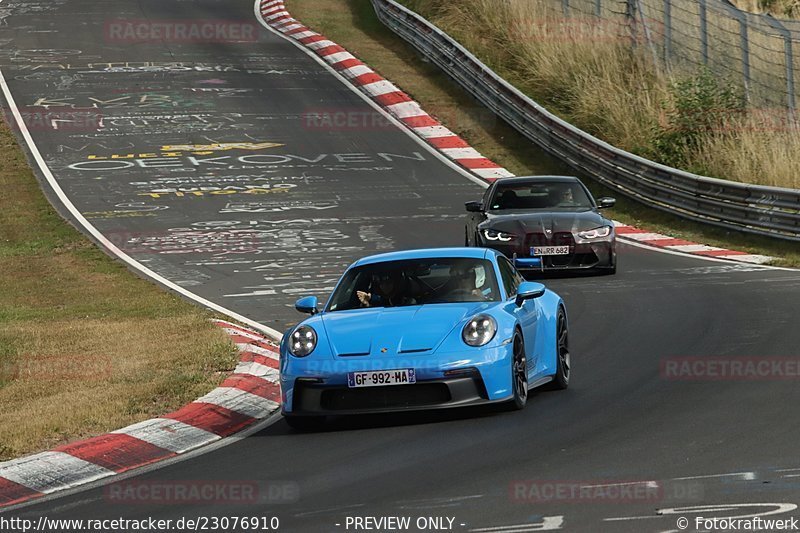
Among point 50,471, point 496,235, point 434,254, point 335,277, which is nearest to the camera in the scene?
point 50,471

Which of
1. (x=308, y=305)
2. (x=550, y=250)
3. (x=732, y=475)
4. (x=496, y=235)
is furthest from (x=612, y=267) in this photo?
(x=732, y=475)

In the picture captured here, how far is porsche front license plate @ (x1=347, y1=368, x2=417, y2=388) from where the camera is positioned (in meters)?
9.52

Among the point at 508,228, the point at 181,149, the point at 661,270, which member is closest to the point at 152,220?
the point at 181,149

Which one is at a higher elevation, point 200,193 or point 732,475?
point 732,475

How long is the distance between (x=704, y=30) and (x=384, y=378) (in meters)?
20.4

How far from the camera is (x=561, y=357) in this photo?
11.1 metres

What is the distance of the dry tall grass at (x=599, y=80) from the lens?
81.9ft

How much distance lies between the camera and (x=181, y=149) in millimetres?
30484

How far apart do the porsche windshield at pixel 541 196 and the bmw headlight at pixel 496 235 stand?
845mm

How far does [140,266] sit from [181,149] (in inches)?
392

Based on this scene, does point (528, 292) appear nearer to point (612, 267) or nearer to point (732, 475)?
point (732, 475)

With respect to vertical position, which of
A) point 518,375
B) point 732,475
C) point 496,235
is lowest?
point 496,235

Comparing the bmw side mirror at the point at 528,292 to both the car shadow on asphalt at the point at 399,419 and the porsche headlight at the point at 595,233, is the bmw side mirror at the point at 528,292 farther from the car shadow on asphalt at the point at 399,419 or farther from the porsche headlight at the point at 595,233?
the porsche headlight at the point at 595,233

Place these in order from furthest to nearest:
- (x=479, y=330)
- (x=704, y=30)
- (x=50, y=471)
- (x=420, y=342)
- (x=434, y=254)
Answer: (x=704, y=30) < (x=434, y=254) < (x=479, y=330) < (x=420, y=342) < (x=50, y=471)
